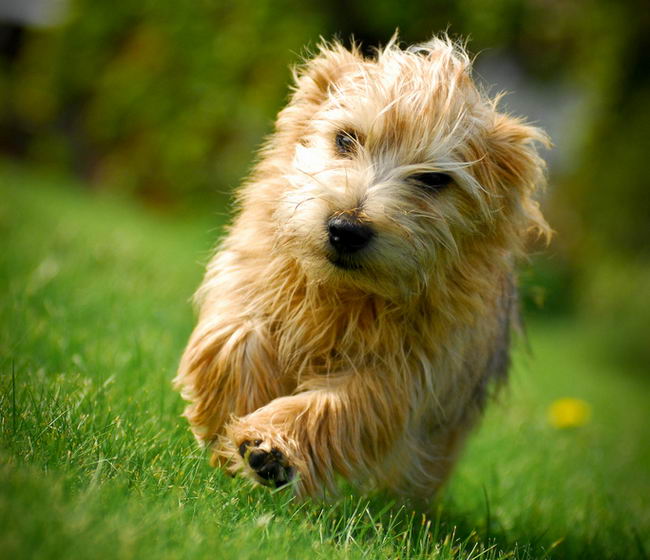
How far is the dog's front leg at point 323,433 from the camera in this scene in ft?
8.92

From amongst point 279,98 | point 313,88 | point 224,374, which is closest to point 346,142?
point 313,88

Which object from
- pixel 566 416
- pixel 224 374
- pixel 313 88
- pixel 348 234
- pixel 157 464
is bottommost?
pixel 566 416

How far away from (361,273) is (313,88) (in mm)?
1011

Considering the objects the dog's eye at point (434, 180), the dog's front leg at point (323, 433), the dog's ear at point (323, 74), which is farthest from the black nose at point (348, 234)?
the dog's ear at point (323, 74)

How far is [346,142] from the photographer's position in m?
3.07

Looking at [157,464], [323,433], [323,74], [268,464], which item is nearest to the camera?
Answer: [157,464]

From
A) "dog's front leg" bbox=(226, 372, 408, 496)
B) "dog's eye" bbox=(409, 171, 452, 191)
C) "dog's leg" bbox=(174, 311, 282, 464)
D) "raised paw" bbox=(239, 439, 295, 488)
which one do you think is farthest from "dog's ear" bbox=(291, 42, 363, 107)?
"raised paw" bbox=(239, 439, 295, 488)

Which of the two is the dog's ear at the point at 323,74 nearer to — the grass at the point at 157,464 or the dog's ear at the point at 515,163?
the dog's ear at the point at 515,163

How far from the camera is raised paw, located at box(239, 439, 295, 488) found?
269 cm

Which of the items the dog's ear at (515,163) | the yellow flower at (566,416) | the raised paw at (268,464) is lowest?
the yellow flower at (566,416)

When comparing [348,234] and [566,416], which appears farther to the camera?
[566,416]

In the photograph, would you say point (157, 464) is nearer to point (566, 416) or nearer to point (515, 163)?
point (515, 163)

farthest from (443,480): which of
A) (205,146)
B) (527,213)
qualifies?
(205,146)

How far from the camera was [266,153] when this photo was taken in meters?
3.41
